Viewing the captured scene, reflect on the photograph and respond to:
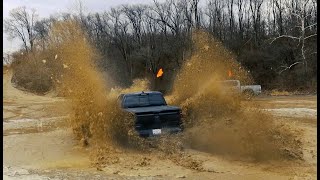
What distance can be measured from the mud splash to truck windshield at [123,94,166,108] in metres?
1.18

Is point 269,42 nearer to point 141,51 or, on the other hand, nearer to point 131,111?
point 141,51

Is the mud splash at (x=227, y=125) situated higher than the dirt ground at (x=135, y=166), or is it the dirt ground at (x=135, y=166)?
the mud splash at (x=227, y=125)

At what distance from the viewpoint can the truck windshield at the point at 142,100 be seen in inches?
503

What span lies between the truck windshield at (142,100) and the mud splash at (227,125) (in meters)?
1.18

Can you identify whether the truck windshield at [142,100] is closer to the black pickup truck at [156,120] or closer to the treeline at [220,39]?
the black pickup truck at [156,120]

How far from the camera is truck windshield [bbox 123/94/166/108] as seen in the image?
12.8m

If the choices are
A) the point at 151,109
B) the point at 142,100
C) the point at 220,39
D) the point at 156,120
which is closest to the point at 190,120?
the point at 142,100

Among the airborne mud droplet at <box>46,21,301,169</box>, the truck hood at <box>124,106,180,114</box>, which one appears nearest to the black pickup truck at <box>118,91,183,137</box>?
the truck hood at <box>124,106,180,114</box>

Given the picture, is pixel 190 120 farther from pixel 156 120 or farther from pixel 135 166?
pixel 135 166

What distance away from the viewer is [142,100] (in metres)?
12.9

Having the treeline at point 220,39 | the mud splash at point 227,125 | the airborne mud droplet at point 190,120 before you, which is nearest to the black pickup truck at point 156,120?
the airborne mud droplet at point 190,120

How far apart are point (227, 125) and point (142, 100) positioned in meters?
2.60

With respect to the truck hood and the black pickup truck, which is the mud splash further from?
the truck hood

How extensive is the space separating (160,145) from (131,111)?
1.19 meters
